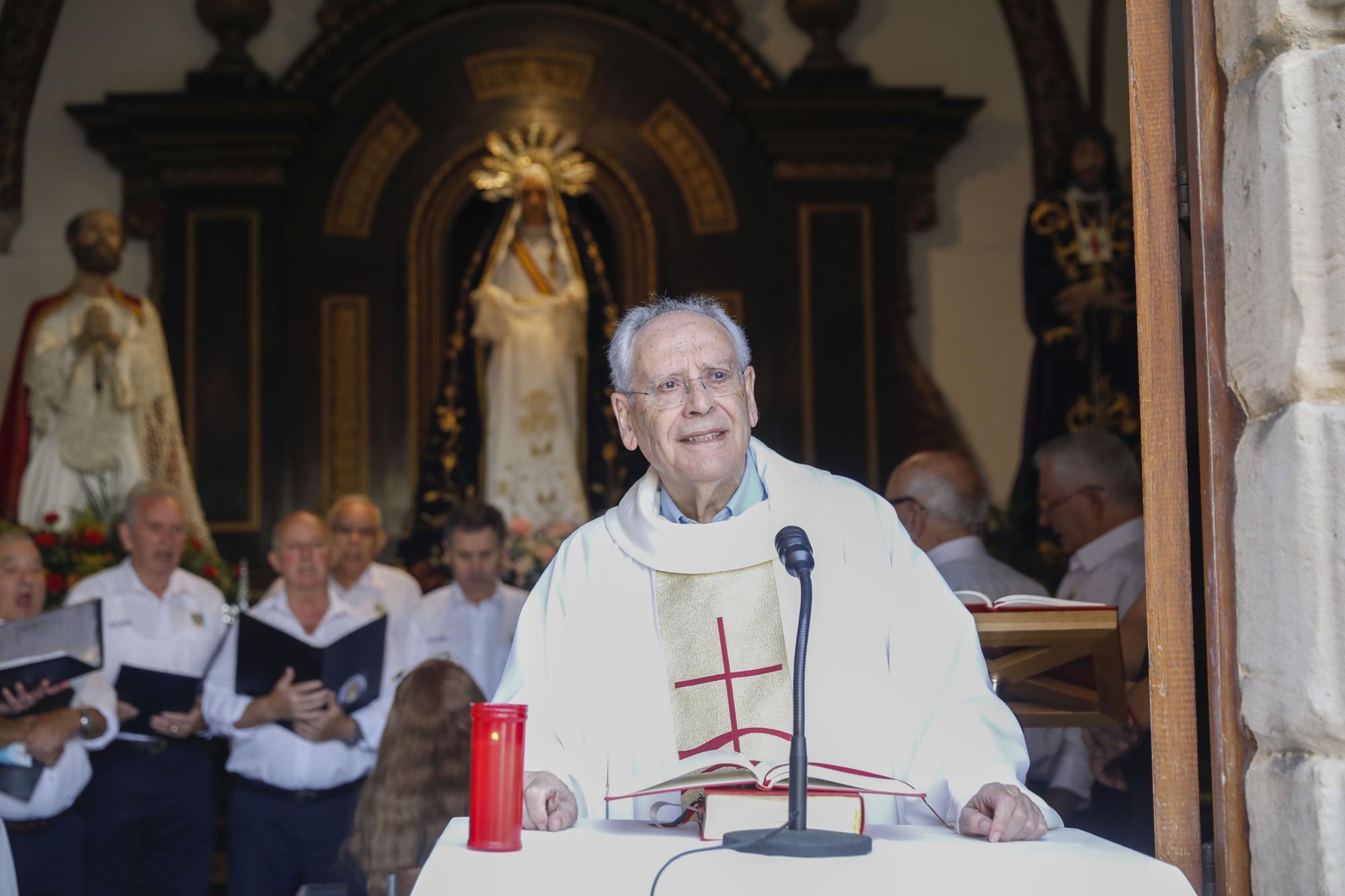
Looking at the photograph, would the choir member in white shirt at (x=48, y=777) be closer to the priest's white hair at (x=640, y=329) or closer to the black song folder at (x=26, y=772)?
the black song folder at (x=26, y=772)

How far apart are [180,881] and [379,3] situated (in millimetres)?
6063

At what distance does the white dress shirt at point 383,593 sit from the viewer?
643 centimetres

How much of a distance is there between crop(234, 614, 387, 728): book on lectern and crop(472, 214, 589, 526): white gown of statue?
3851 millimetres

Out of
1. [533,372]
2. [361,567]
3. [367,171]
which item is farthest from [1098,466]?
[367,171]

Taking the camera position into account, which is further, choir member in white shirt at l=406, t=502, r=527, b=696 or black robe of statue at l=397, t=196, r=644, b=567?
black robe of statue at l=397, t=196, r=644, b=567

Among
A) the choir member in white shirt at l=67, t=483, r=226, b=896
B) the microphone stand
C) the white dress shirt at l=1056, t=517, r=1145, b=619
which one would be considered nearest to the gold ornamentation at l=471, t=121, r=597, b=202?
the choir member in white shirt at l=67, t=483, r=226, b=896

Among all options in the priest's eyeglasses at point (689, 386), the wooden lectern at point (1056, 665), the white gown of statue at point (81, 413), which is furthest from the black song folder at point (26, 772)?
the white gown of statue at point (81, 413)

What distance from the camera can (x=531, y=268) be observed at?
970 cm

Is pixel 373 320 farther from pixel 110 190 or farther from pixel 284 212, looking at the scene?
pixel 110 190

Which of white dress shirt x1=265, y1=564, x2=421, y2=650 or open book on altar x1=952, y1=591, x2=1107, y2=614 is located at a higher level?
open book on altar x1=952, y1=591, x2=1107, y2=614

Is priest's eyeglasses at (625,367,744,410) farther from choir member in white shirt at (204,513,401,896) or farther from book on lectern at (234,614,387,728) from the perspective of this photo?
choir member in white shirt at (204,513,401,896)

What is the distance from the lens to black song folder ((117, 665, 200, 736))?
5609mm

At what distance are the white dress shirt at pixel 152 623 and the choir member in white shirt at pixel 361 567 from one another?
22.0 inches

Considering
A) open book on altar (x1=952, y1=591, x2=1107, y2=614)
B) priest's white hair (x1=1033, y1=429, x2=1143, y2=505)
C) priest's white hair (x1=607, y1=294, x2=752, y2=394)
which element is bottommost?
open book on altar (x1=952, y1=591, x2=1107, y2=614)
